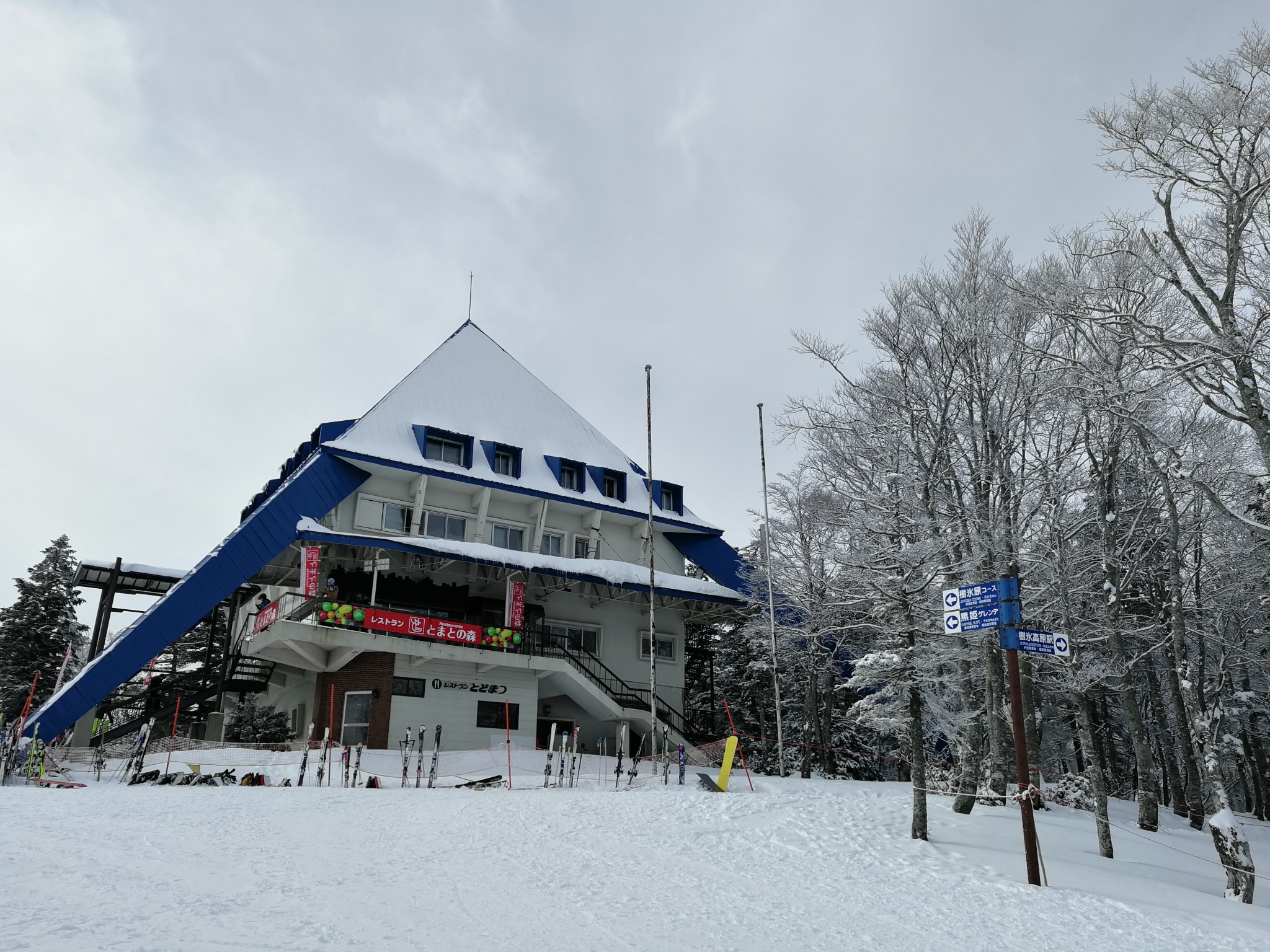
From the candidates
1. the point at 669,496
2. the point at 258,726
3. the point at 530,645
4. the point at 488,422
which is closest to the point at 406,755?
the point at 530,645

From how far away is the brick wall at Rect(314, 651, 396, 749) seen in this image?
2750cm

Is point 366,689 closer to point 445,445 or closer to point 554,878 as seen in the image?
point 445,445

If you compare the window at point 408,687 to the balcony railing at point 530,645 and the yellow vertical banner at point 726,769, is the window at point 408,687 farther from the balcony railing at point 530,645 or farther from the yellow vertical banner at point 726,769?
the yellow vertical banner at point 726,769

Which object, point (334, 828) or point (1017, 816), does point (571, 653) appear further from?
point (334, 828)

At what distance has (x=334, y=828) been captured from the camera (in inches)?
447

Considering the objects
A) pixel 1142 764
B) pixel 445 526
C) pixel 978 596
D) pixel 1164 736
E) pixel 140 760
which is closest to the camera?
pixel 978 596

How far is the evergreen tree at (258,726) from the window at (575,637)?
10.8m

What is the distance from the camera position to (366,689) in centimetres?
2802

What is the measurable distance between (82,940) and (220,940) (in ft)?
2.82

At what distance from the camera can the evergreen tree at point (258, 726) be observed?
105 feet

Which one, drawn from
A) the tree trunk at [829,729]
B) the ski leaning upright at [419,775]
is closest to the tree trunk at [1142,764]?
the tree trunk at [829,729]

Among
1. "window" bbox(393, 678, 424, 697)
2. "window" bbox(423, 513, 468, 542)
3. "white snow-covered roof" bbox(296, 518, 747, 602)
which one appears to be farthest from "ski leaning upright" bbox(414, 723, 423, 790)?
"window" bbox(423, 513, 468, 542)

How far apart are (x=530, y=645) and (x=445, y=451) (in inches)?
335

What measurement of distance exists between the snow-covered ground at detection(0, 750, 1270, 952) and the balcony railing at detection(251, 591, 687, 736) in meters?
10.1
